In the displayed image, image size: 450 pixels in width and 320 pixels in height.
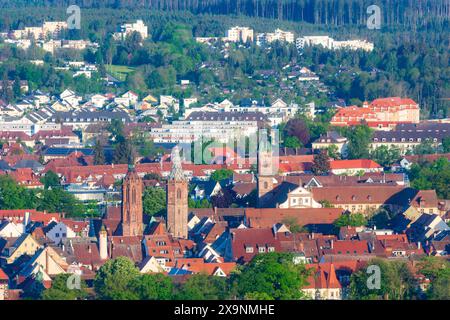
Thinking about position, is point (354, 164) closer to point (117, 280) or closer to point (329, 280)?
point (329, 280)

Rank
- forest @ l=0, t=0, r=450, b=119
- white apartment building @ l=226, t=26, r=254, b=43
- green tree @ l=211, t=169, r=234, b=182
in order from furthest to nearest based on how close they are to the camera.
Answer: white apartment building @ l=226, t=26, r=254, b=43 < forest @ l=0, t=0, r=450, b=119 < green tree @ l=211, t=169, r=234, b=182

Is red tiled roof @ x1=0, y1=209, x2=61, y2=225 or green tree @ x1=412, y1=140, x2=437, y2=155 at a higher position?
red tiled roof @ x1=0, y1=209, x2=61, y2=225

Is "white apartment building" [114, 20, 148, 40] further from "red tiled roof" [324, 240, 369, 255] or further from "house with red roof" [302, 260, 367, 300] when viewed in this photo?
"house with red roof" [302, 260, 367, 300]

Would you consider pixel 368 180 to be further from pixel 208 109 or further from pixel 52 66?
pixel 52 66

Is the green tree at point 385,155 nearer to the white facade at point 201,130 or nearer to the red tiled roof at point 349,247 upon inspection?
the white facade at point 201,130

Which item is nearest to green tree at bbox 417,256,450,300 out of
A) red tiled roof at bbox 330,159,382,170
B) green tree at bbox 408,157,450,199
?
green tree at bbox 408,157,450,199

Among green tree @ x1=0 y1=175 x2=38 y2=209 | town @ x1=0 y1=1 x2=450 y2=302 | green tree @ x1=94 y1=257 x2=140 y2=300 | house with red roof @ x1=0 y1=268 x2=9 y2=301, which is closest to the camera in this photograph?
green tree @ x1=94 y1=257 x2=140 y2=300

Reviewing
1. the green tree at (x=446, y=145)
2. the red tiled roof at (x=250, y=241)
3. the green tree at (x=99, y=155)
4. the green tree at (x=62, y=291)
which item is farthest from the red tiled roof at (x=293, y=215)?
the green tree at (x=446, y=145)
